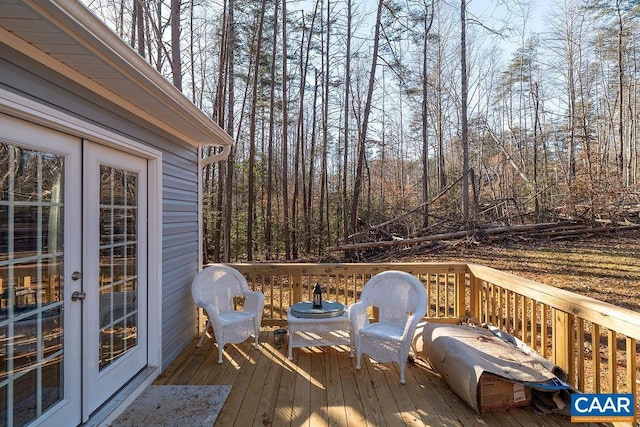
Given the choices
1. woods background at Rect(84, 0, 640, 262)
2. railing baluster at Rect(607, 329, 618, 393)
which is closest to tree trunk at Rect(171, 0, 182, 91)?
woods background at Rect(84, 0, 640, 262)

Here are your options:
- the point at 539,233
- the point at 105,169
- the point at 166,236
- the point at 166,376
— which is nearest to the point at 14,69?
the point at 105,169

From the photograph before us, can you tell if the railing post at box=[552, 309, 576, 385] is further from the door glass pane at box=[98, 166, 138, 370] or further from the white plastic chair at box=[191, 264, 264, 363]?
the door glass pane at box=[98, 166, 138, 370]

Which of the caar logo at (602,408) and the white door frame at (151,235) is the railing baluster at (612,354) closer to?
the caar logo at (602,408)

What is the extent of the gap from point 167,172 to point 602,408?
3.85m

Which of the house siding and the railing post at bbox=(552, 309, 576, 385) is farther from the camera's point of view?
the railing post at bbox=(552, 309, 576, 385)

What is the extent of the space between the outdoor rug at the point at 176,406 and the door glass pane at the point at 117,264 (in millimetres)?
388

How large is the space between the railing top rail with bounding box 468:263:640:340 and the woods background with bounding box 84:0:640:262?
6.07 meters

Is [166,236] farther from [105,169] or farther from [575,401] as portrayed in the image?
[575,401]

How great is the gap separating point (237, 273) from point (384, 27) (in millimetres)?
8011

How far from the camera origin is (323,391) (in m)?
2.75

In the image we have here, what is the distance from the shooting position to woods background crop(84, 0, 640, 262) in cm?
883

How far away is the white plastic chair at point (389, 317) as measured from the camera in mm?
2973

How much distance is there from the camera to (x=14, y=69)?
1604 millimetres

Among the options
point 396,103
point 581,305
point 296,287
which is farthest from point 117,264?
point 396,103
